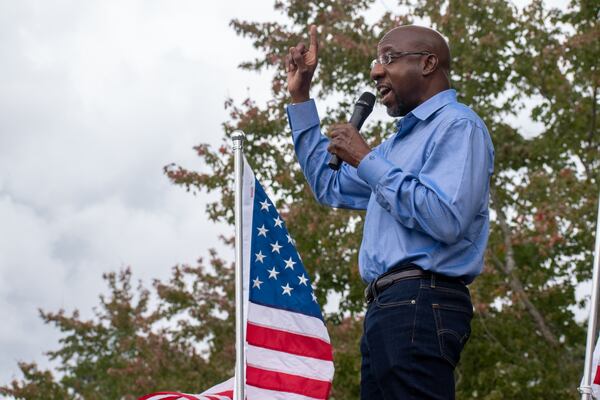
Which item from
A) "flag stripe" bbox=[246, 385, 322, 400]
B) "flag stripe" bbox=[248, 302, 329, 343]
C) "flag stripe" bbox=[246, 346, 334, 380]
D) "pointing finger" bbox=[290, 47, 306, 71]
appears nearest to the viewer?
"pointing finger" bbox=[290, 47, 306, 71]

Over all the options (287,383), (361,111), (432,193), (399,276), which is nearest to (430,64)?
(361,111)

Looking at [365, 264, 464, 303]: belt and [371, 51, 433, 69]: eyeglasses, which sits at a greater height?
[371, 51, 433, 69]: eyeglasses

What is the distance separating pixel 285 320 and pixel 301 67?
1.93 metres

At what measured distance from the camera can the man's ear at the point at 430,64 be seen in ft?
12.8

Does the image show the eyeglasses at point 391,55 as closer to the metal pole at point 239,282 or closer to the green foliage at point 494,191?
the metal pole at point 239,282

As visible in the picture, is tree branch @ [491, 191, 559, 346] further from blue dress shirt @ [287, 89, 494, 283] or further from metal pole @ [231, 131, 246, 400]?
blue dress shirt @ [287, 89, 494, 283]

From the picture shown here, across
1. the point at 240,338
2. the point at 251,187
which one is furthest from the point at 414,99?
the point at 251,187

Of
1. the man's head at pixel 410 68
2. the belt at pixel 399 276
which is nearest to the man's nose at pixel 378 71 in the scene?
the man's head at pixel 410 68

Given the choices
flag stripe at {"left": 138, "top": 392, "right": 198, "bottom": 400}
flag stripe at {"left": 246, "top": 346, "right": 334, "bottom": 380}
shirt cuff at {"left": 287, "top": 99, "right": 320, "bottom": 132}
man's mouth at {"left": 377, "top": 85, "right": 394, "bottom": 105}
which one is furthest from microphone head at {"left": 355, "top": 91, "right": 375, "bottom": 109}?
flag stripe at {"left": 246, "top": 346, "right": 334, "bottom": 380}

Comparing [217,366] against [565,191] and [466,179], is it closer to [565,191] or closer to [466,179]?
[565,191]

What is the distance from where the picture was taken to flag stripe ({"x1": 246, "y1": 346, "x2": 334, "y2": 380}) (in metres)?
5.68

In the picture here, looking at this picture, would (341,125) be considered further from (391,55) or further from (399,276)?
(399,276)

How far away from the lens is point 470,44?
46.6 feet

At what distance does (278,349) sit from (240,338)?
36 cm
